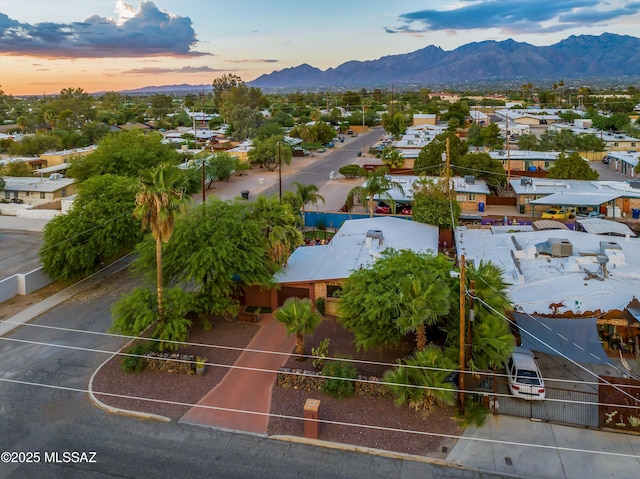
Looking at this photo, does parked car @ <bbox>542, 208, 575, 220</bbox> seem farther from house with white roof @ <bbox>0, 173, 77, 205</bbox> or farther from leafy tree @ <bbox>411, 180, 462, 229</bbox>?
house with white roof @ <bbox>0, 173, 77, 205</bbox>

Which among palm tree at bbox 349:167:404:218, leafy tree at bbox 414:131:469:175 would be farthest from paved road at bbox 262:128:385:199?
palm tree at bbox 349:167:404:218

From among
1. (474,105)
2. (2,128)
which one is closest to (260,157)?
(2,128)

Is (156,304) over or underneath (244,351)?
over

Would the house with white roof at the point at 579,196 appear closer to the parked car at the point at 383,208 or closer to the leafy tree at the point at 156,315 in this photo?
the parked car at the point at 383,208

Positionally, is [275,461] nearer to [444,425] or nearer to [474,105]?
[444,425]

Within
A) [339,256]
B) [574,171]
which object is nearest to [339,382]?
[339,256]
